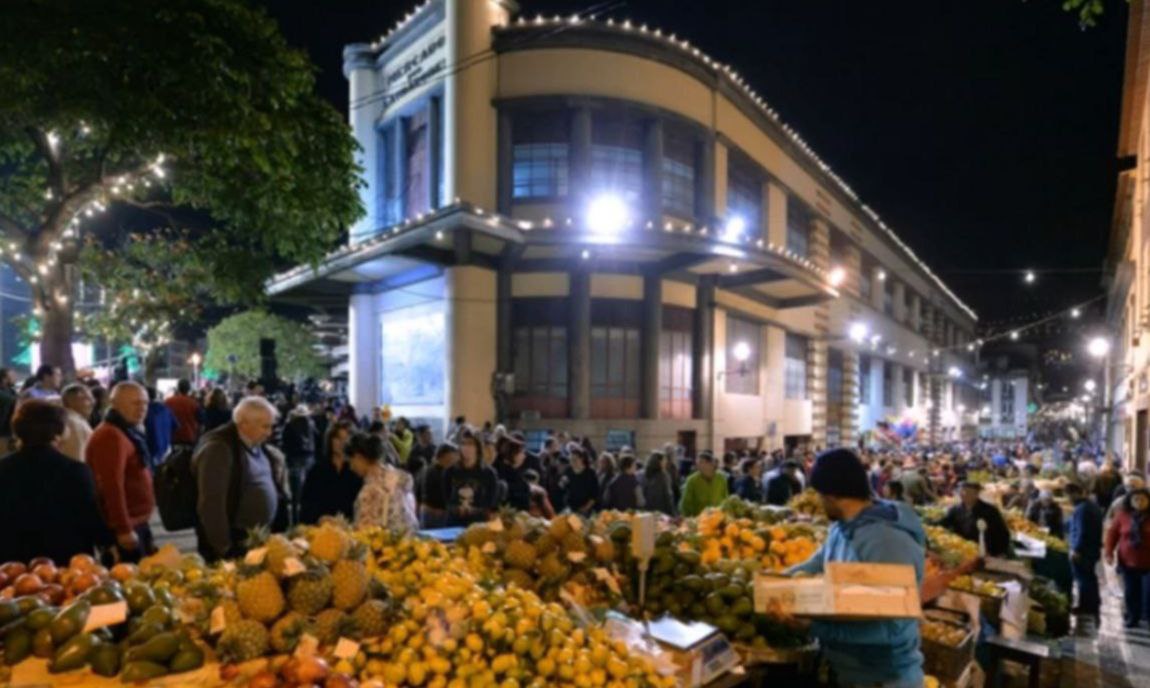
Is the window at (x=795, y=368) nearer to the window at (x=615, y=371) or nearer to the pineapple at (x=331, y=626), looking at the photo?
the window at (x=615, y=371)

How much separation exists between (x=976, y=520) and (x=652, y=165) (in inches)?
564

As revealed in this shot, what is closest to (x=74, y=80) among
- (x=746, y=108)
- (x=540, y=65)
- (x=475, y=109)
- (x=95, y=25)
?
(x=95, y=25)

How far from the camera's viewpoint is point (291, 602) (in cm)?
304

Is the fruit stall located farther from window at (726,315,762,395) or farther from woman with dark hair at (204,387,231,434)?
window at (726,315,762,395)

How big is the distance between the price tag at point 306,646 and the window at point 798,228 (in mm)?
28674

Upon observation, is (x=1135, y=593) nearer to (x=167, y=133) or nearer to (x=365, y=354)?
(x=167, y=133)

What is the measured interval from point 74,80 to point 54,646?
766 centimetres

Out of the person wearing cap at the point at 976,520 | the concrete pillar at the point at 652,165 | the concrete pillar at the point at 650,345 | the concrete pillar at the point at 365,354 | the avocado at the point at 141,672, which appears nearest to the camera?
the avocado at the point at 141,672

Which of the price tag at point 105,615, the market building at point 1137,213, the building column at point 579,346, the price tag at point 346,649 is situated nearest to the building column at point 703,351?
the building column at point 579,346

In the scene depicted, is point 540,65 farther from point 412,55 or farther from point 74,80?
point 74,80

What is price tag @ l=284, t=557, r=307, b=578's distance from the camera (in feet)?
9.98

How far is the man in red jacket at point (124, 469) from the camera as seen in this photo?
5227mm

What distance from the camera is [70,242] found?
1144cm

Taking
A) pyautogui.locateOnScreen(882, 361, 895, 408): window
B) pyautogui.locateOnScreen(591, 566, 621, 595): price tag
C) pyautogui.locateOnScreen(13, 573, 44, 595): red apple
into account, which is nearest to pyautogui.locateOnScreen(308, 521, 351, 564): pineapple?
pyautogui.locateOnScreen(13, 573, 44, 595): red apple
